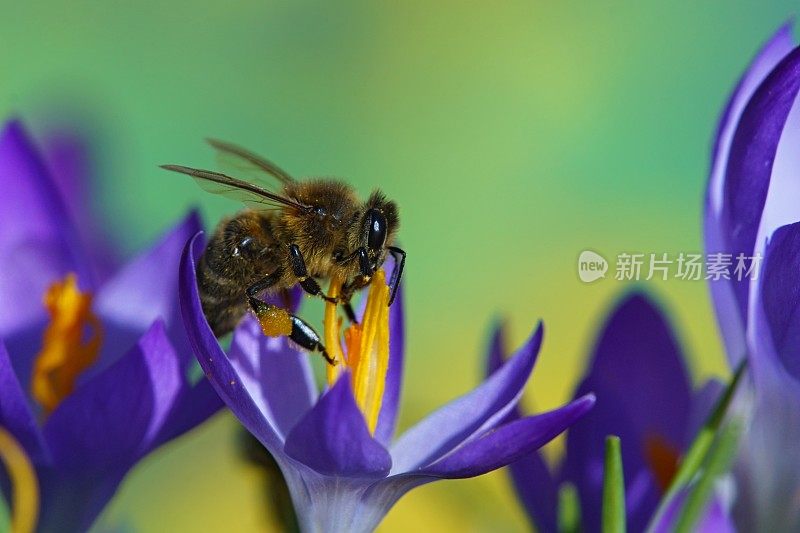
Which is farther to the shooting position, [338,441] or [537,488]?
[537,488]

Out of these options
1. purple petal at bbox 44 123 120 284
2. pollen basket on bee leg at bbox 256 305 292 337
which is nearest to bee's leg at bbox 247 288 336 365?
pollen basket on bee leg at bbox 256 305 292 337

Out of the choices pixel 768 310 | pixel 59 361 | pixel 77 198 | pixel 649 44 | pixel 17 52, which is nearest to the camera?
pixel 768 310

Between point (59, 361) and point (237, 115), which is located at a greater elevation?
point (237, 115)

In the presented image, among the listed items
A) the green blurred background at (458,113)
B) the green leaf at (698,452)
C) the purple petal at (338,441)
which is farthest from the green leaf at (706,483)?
the green blurred background at (458,113)

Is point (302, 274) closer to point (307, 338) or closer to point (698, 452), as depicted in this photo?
point (307, 338)

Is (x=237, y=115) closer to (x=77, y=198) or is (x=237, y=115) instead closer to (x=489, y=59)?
(x=489, y=59)

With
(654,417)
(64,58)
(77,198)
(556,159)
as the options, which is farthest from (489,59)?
(654,417)

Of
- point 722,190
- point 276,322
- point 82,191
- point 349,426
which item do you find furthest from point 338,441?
point 82,191
